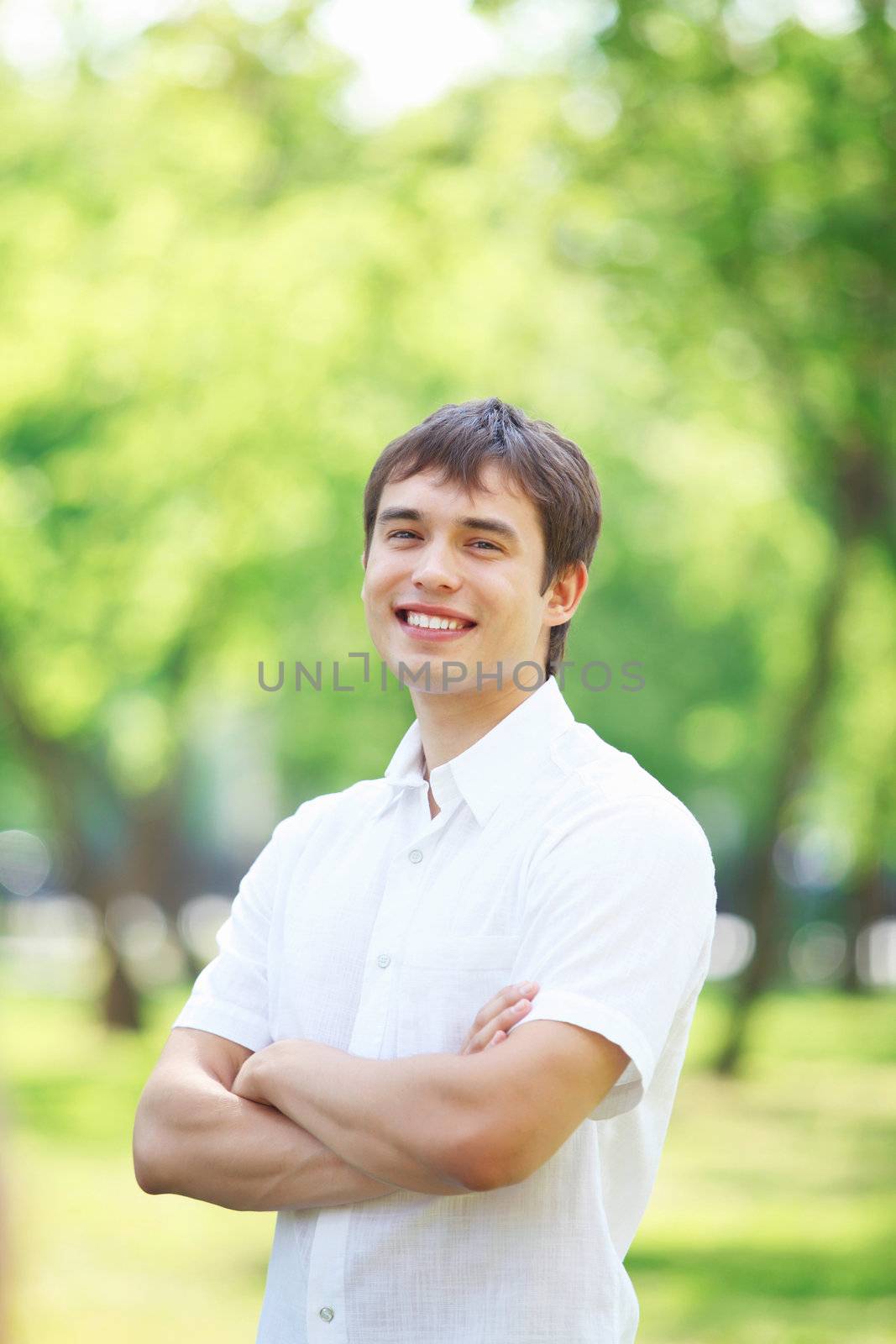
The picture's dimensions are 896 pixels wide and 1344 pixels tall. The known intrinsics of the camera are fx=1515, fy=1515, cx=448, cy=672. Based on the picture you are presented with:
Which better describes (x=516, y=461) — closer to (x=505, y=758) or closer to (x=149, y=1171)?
(x=505, y=758)

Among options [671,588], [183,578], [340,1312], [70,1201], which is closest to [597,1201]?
[340,1312]

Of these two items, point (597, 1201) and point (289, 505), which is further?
point (289, 505)

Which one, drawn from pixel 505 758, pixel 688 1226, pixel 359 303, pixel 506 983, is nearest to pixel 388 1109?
pixel 506 983

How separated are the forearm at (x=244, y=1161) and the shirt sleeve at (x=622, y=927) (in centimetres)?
44

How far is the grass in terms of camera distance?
7.85 meters

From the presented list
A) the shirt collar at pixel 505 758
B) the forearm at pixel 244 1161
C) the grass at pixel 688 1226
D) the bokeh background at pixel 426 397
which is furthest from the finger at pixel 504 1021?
the bokeh background at pixel 426 397

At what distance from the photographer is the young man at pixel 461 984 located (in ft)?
8.20

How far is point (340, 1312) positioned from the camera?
265 cm

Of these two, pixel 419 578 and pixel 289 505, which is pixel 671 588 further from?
pixel 419 578

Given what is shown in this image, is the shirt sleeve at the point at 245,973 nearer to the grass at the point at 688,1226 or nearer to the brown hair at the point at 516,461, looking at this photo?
the brown hair at the point at 516,461

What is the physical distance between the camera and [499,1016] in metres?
2.52

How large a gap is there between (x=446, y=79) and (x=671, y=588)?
9.01 metres

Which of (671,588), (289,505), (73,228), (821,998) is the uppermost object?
(73,228)

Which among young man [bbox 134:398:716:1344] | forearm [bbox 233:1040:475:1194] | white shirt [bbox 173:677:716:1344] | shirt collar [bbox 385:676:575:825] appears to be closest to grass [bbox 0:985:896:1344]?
young man [bbox 134:398:716:1344]
